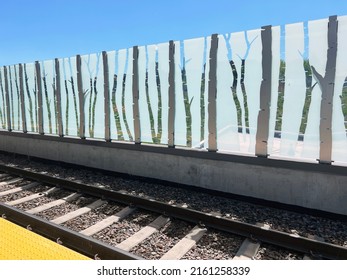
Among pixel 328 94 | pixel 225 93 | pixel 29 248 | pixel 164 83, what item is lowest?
pixel 29 248

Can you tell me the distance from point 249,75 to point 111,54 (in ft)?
14.1

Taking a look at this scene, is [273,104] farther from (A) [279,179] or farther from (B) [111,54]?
(B) [111,54]

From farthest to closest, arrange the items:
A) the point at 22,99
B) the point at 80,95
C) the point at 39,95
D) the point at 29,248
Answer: the point at 22,99 → the point at 39,95 → the point at 80,95 → the point at 29,248

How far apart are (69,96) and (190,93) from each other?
4.88 meters

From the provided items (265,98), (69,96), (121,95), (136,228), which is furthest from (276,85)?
(69,96)

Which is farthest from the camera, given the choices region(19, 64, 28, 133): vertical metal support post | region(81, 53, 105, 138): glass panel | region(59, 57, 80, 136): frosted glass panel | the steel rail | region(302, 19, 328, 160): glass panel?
region(19, 64, 28, 133): vertical metal support post

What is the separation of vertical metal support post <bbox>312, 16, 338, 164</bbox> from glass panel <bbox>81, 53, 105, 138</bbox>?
607 centimetres

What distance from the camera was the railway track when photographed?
409 centimetres

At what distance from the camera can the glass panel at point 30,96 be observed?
1104cm

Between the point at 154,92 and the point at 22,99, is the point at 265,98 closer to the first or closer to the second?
the point at 154,92

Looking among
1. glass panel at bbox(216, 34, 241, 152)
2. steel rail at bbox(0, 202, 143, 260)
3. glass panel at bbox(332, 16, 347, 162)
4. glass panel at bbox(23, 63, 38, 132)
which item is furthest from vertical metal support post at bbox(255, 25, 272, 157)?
glass panel at bbox(23, 63, 38, 132)

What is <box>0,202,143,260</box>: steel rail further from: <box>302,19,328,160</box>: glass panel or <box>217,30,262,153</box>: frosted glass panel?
<box>302,19,328,160</box>: glass panel

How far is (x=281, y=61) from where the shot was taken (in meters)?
5.84

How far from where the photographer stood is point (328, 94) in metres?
5.37
